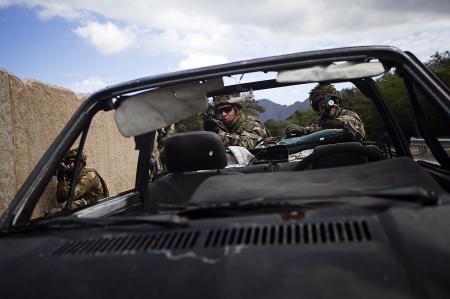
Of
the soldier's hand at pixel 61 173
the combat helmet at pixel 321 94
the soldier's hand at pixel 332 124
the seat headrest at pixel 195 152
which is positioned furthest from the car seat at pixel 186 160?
the soldier's hand at pixel 61 173

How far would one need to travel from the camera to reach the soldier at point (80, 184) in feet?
21.8

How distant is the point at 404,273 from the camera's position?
3.59 ft

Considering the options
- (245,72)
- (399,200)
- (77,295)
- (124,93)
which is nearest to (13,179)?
(124,93)

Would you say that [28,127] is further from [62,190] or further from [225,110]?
[225,110]

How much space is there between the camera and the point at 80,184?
22.6 ft

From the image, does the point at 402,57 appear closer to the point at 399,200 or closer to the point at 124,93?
the point at 399,200

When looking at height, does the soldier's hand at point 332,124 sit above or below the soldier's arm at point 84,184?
above

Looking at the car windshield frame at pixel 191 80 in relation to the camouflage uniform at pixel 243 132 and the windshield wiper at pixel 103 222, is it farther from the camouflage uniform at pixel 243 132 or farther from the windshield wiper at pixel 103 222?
the camouflage uniform at pixel 243 132

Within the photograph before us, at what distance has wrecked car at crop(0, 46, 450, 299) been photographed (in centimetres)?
112

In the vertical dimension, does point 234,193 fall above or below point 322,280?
above

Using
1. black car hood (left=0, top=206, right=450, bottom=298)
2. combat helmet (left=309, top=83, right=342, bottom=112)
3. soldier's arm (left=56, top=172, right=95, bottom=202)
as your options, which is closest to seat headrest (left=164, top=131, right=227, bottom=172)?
black car hood (left=0, top=206, right=450, bottom=298)

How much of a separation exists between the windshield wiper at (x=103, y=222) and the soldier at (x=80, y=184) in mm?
5095

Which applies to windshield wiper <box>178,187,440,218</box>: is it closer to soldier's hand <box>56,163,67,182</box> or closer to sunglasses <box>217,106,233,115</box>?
sunglasses <box>217,106,233,115</box>

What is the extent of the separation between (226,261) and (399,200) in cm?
65
